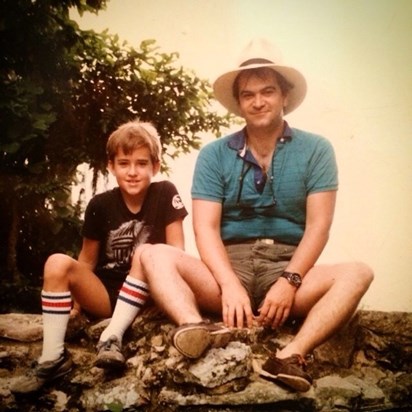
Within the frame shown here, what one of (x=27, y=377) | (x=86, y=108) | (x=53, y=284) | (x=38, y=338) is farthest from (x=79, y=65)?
(x=27, y=377)

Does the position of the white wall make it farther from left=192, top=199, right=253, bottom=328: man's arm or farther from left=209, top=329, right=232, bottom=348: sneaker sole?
left=209, top=329, right=232, bottom=348: sneaker sole

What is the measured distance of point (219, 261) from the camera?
5.35ft

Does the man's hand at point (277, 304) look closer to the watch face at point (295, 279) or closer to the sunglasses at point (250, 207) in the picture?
the watch face at point (295, 279)

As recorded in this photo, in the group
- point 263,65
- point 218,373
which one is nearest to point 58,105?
point 263,65

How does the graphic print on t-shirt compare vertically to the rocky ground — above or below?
above

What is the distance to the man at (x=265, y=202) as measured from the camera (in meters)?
1.56

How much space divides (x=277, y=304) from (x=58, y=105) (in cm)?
143

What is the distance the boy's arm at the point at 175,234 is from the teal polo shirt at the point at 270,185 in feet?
0.51

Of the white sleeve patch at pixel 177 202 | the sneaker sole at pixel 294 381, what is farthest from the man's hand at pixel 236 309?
the white sleeve patch at pixel 177 202

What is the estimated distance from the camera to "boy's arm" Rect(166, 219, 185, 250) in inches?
71.9

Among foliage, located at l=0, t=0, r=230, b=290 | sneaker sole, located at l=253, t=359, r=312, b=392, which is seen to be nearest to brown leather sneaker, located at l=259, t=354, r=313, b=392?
sneaker sole, located at l=253, t=359, r=312, b=392

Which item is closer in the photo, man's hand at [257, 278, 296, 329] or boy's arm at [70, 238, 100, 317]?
man's hand at [257, 278, 296, 329]

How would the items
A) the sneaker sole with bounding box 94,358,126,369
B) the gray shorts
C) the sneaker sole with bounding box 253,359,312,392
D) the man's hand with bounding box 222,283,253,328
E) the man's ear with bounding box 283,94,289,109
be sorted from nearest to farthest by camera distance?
the sneaker sole with bounding box 253,359,312,392 < the sneaker sole with bounding box 94,358,126,369 < the man's hand with bounding box 222,283,253,328 < the gray shorts < the man's ear with bounding box 283,94,289,109

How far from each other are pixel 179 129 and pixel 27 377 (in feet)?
4.95
